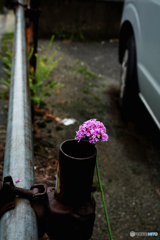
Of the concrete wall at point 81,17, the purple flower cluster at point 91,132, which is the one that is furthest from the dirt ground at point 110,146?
the concrete wall at point 81,17

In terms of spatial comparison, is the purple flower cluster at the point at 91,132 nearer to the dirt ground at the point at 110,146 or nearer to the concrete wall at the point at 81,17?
the dirt ground at the point at 110,146

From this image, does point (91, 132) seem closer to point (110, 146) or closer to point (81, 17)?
point (110, 146)

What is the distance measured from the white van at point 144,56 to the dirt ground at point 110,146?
0.41 m

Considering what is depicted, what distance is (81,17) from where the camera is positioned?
242 inches

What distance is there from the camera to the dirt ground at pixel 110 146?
6.63 feet

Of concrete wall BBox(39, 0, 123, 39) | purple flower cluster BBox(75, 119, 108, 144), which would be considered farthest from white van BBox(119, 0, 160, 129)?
concrete wall BBox(39, 0, 123, 39)

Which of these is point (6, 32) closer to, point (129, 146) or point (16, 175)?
point (129, 146)

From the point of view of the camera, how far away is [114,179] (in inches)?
94.7

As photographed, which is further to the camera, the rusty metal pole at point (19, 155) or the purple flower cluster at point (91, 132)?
the purple flower cluster at point (91, 132)

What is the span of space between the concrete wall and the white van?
116 inches

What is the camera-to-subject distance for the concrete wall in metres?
5.93

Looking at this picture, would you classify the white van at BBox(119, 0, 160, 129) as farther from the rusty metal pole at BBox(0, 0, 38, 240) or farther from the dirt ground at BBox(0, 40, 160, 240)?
the rusty metal pole at BBox(0, 0, 38, 240)

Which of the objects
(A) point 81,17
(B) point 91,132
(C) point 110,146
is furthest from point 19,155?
(A) point 81,17

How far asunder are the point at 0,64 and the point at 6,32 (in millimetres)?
1702
